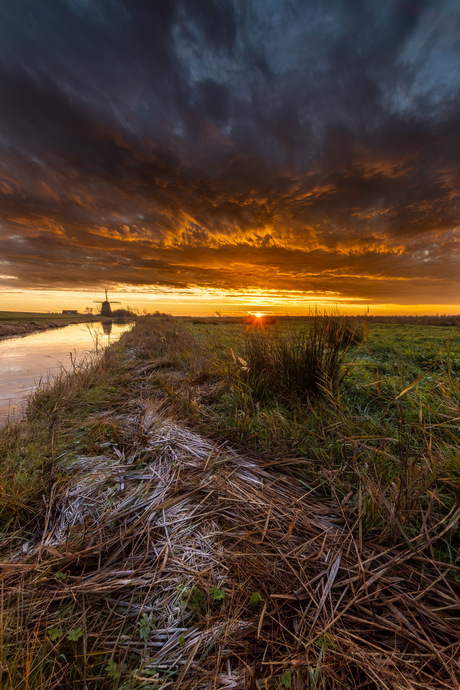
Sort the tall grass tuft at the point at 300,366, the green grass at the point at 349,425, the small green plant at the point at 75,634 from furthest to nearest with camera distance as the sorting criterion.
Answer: the tall grass tuft at the point at 300,366, the green grass at the point at 349,425, the small green plant at the point at 75,634

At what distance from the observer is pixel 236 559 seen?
70.7 inches

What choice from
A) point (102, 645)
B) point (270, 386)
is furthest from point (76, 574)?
point (270, 386)

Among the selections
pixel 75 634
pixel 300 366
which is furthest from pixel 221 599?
pixel 300 366

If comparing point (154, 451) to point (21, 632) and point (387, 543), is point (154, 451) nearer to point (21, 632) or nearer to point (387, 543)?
point (21, 632)

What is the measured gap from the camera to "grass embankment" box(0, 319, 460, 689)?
1.28 metres

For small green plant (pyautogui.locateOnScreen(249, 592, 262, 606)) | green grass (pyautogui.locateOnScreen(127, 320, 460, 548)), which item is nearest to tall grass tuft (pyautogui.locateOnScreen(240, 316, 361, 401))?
green grass (pyautogui.locateOnScreen(127, 320, 460, 548))

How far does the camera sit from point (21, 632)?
1438 mm

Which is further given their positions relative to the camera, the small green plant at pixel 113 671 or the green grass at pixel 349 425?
the green grass at pixel 349 425

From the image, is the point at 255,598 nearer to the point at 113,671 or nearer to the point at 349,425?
the point at 113,671

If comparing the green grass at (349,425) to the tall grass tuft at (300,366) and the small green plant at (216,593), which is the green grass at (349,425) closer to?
the tall grass tuft at (300,366)

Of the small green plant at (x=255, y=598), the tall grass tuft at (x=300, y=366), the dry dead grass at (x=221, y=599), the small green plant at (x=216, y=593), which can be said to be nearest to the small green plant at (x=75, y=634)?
the dry dead grass at (x=221, y=599)

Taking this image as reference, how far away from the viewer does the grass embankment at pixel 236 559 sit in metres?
1.28

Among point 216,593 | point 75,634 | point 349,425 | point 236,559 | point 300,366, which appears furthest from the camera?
point 300,366

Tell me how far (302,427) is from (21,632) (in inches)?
103
